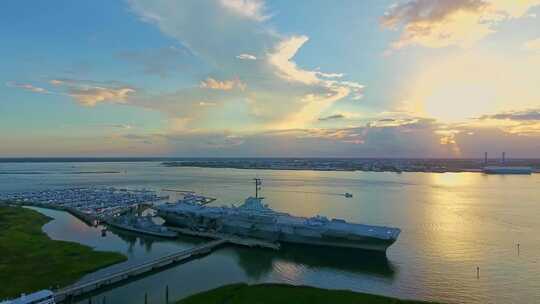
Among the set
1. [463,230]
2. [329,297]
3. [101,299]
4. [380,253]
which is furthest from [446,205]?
[101,299]

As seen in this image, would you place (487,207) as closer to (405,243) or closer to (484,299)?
(405,243)

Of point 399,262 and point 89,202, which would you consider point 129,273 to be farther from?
point 89,202

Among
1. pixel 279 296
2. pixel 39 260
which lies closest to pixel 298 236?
pixel 279 296

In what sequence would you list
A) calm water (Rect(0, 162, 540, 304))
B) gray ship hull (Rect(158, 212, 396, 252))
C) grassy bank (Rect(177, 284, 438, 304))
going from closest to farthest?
grassy bank (Rect(177, 284, 438, 304)) < calm water (Rect(0, 162, 540, 304)) < gray ship hull (Rect(158, 212, 396, 252))

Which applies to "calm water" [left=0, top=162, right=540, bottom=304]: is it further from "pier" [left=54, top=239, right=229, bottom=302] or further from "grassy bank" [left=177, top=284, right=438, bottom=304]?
"grassy bank" [left=177, top=284, right=438, bottom=304]

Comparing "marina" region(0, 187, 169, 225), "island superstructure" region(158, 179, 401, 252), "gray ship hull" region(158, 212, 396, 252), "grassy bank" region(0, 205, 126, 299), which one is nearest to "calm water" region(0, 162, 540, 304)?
"gray ship hull" region(158, 212, 396, 252)

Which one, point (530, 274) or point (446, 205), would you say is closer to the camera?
point (530, 274)
